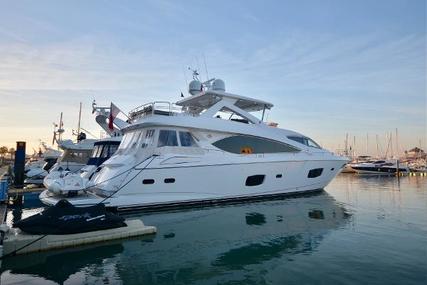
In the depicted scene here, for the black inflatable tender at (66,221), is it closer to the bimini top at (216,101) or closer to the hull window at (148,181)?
the hull window at (148,181)

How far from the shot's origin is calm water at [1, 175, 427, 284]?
253 inches

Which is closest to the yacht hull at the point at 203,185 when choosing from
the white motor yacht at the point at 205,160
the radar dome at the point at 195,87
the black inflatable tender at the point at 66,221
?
the white motor yacht at the point at 205,160

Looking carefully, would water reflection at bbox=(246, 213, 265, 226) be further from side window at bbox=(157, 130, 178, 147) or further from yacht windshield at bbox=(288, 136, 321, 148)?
yacht windshield at bbox=(288, 136, 321, 148)

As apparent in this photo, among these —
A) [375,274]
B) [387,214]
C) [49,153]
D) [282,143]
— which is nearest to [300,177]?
[282,143]

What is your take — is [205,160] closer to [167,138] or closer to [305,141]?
[167,138]

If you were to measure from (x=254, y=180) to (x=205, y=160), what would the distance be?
9.88ft

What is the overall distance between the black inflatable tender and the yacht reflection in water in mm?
671

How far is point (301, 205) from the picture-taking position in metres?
15.5

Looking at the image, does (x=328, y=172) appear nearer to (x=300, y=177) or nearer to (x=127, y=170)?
(x=300, y=177)

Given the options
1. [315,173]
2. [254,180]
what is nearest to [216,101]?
[254,180]

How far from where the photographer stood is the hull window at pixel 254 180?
15953 millimetres

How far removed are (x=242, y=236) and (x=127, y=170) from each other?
19.0 feet

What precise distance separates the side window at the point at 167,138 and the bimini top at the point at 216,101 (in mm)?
3492

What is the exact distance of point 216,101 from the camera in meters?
18.2
